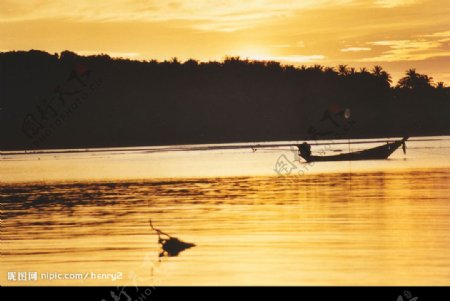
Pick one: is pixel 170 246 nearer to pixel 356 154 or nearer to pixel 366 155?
pixel 356 154

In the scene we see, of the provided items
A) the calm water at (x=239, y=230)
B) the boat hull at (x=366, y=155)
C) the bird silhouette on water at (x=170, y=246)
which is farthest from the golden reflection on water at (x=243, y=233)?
the boat hull at (x=366, y=155)

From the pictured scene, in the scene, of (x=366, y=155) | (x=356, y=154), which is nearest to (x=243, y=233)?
(x=356, y=154)

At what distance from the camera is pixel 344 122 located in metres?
160

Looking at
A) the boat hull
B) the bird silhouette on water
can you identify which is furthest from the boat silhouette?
the bird silhouette on water

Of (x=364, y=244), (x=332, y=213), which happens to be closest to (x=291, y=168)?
(x=332, y=213)

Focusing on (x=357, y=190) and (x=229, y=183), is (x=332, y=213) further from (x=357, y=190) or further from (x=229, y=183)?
(x=229, y=183)

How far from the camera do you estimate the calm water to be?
2080 centimetres

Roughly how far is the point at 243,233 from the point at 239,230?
2.69 feet

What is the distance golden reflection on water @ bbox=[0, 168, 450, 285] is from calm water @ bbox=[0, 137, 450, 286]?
4 centimetres

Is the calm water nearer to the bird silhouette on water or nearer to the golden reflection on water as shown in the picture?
the golden reflection on water

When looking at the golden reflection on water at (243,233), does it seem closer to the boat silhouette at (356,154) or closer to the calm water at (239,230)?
the calm water at (239,230)

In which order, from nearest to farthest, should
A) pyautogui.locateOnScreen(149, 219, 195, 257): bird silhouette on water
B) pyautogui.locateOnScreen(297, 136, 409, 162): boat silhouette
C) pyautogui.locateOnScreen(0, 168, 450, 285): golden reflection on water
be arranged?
pyautogui.locateOnScreen(0, 168, 450, 285): golden reflection on water < pyautogui.locateOnScreen(149, 219, 195, 257): bird silhouette on water < pyautogui.locateOnScreen(297, 136, 409, 162): boat silhouette

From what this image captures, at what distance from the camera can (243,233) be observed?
2759 cm
